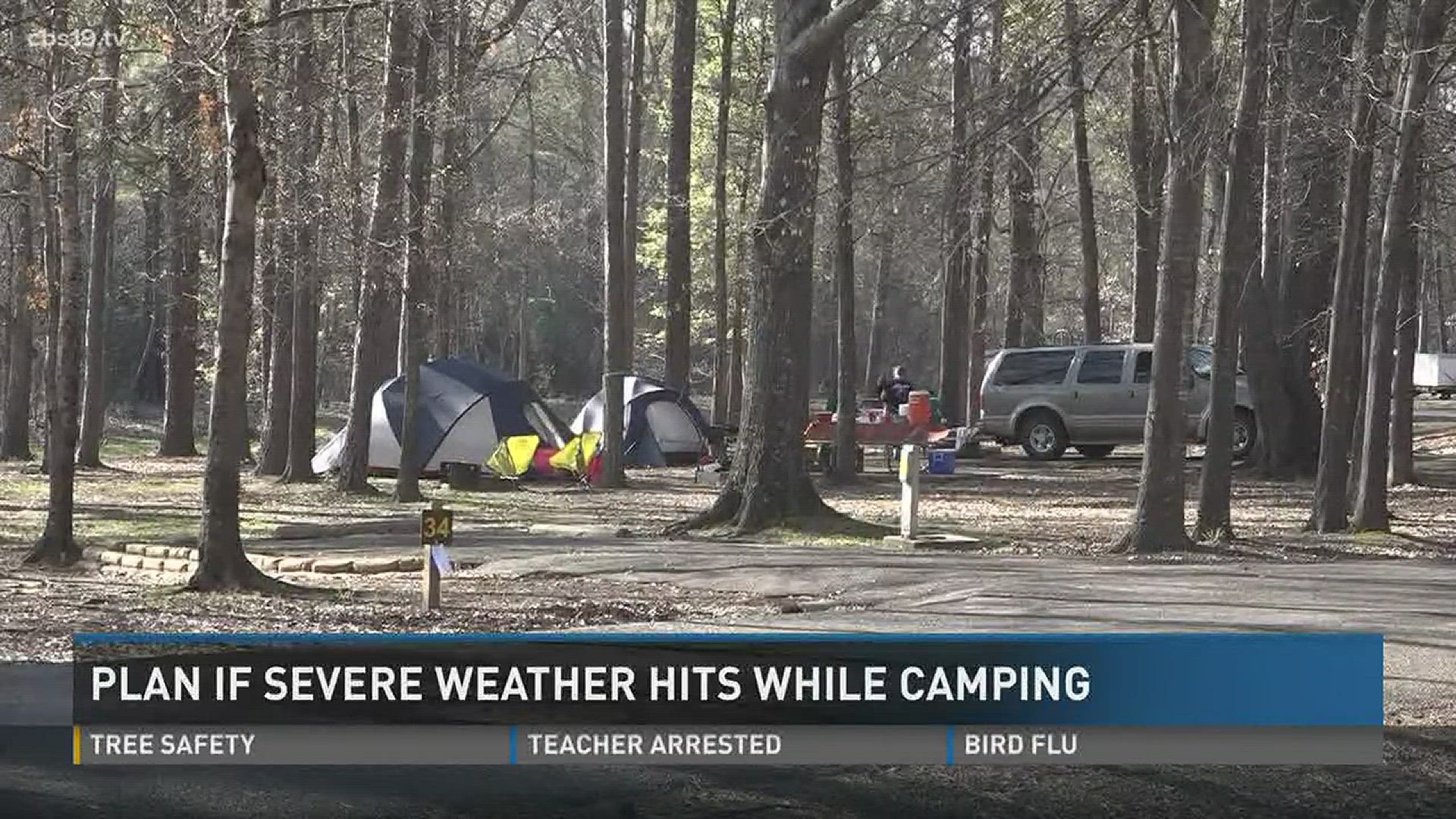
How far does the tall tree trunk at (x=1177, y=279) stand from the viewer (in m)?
17.1

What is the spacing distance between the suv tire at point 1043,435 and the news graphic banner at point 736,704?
23.8 m

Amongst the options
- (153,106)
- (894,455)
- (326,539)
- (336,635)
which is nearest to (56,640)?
(336,635)

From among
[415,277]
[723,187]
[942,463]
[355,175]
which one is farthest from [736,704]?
[723,187]

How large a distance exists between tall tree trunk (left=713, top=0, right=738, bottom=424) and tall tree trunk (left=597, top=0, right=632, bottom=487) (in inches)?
377

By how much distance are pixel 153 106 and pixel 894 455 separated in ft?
45.7

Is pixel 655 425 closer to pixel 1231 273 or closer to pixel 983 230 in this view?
pixel 983 230

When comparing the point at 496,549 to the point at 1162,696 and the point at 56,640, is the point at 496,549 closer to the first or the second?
the point at 56,640

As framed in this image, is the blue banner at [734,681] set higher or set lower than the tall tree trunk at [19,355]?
lower

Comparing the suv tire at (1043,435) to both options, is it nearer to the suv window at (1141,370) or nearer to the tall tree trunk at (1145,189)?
the suv window at (1141,370)

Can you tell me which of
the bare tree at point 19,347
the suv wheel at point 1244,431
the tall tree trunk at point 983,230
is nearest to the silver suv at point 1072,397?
the suv wheel at point 1244,431

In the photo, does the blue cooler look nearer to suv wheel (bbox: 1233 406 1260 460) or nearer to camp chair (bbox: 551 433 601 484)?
suv wheel (bbox: 1233 406 1260 460)

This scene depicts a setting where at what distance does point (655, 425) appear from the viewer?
35062mm

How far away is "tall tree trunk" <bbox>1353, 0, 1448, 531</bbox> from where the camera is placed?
18.0 meters

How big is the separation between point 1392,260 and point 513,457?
1573 centimetres
